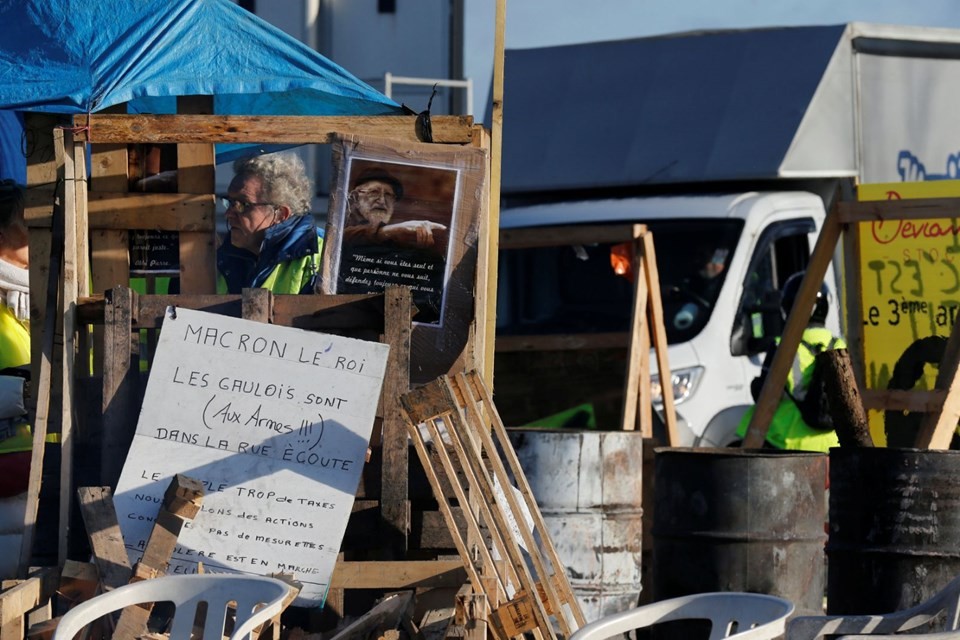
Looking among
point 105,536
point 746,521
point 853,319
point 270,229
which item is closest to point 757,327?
point 853,319

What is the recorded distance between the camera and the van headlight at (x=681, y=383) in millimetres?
9688

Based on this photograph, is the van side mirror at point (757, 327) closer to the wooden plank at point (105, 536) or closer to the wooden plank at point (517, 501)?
the wooden plank at point (517, 501)

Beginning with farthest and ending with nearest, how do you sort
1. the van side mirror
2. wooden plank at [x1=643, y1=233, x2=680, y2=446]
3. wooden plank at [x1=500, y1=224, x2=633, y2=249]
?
the van side mirror
wooden plank at [x1=500, y1=224, x2=633, y2=249]
wooden plank at [x1=643, y1=233, x2=680, y2=446]

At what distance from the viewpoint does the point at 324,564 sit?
530 centimetres

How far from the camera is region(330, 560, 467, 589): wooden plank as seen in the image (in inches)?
210

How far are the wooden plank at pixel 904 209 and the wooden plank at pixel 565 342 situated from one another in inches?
78.0

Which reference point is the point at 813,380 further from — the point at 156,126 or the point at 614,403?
the point at 156,126

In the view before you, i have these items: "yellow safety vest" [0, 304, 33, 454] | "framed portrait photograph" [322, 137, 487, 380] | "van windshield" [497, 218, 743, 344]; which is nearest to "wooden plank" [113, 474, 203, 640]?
"framed portrait photograph" [322, 137, 487, 380]

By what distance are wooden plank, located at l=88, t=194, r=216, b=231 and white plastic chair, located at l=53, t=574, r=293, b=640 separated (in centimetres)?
198

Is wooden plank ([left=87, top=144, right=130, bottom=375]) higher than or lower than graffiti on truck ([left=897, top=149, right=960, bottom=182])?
lower

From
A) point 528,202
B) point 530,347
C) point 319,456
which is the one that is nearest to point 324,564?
point 319,456

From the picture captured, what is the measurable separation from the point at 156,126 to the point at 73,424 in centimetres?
113

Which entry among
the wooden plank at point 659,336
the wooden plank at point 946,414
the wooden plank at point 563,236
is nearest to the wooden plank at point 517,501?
the wooden plank at point 946,414

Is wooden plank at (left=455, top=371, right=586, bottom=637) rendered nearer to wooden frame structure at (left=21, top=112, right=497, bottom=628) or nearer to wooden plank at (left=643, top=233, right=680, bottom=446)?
wooden frame structure at (left=21, top=112, right=497, bottom=628)
